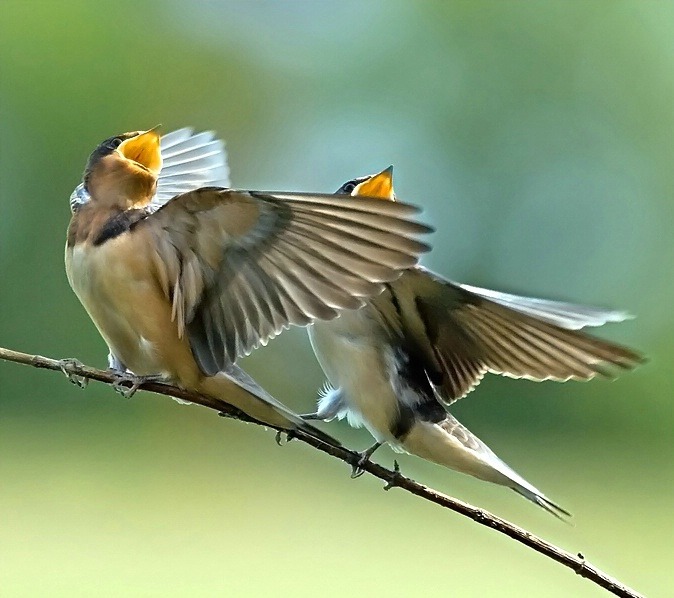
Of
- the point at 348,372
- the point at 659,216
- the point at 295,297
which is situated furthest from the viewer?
the point at 659,216

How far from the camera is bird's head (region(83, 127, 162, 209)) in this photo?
113cm

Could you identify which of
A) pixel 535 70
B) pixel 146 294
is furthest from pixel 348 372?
pixel 535 70

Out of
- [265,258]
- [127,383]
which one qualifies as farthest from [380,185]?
[127,383]

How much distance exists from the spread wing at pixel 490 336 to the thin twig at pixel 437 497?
0.94ft

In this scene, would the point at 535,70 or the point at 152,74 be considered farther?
the point at 535,70

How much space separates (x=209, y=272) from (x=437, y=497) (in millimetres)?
334

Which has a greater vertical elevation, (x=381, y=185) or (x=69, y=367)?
(x=381, y=185)

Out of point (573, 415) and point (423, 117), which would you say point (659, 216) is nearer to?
point (573, 415)

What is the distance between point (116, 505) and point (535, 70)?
5224mm

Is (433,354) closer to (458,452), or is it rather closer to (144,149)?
(458,452)

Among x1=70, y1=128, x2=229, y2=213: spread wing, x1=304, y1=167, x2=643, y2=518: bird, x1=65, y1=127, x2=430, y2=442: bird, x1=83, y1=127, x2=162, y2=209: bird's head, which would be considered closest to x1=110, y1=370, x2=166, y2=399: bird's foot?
x1=65, y1=127, x2=430, y2=442: bird

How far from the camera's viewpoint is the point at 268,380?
243 cm

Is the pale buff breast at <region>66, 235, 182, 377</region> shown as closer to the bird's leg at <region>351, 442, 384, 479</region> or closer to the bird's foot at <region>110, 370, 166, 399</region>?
the bird's foot at <region>110, 370, 166, 399</region>

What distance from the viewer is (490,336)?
1.31 meters
